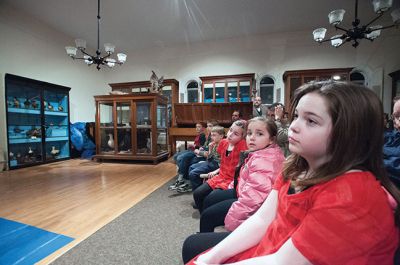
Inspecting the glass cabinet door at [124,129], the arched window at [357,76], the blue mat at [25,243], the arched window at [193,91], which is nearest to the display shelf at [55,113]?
the glass cabinet door at [124,129]

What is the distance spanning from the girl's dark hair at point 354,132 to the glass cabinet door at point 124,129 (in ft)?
16.5

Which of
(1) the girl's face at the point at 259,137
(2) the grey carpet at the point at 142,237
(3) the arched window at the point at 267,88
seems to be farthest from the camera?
(3) the arched window at the point at 267,88

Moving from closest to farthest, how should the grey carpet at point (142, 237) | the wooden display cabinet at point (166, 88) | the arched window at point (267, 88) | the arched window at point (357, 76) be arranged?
the grey carpet at point (142, 237) < the arched window at point (357, 76) < the arched window at point (267, 88) < the wooden display cabinet at point (166, 88)

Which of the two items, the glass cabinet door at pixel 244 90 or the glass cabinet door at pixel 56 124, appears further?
the glass cabinet door at pixel 244 90

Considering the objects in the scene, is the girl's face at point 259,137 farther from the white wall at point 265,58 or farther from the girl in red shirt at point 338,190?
the white wall at point 265,58

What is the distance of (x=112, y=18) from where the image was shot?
198 inches

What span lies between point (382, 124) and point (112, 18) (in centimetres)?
610

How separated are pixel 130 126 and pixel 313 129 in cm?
496

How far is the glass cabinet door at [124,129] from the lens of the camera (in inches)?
199

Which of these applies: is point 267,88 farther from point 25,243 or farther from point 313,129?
point 25,243

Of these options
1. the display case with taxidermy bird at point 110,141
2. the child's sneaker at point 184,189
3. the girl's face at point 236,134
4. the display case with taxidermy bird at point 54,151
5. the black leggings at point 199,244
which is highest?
the girl's face at point 236,134

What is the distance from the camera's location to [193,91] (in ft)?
21.8

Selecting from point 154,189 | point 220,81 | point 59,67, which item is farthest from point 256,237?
point 59,67

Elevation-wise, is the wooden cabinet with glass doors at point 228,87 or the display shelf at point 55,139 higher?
the wooden cabinet with glass doors at point 228,87
